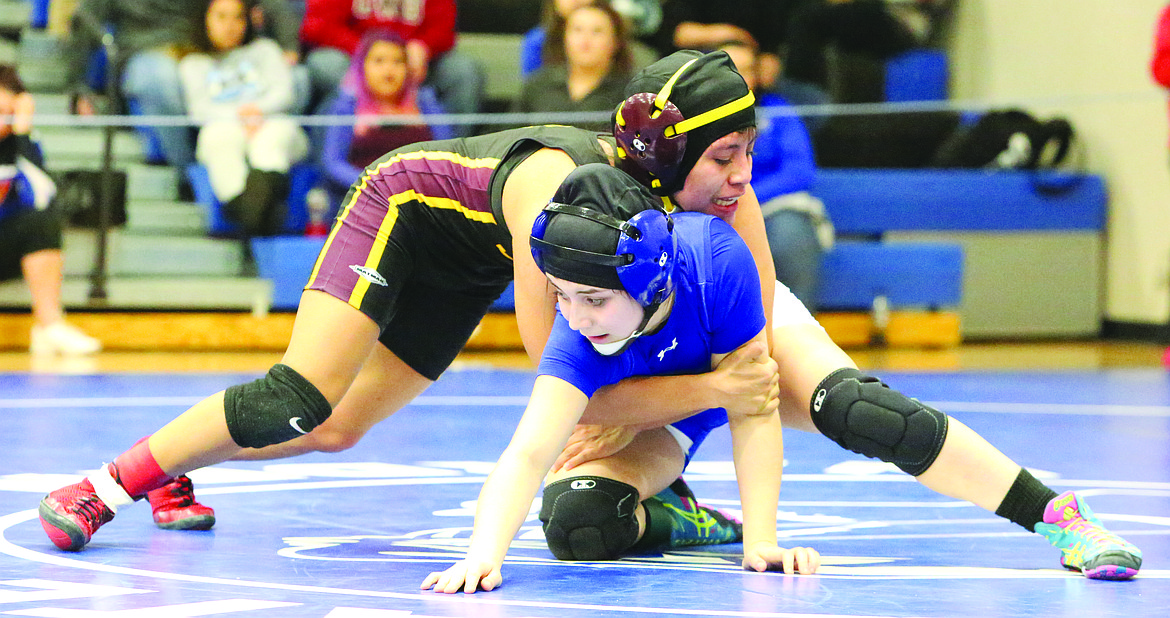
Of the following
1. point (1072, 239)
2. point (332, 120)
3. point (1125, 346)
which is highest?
point (332, 120)

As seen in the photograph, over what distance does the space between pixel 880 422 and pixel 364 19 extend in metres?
5.65

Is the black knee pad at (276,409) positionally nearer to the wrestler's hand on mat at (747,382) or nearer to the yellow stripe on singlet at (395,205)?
the yellow stripe on singlet at (395,205)

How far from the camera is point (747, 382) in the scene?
2.67 meters

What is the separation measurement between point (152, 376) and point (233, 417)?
11.2 ft

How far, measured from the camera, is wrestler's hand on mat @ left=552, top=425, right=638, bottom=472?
10.0 feet

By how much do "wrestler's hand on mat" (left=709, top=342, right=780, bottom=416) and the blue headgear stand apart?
0.72ft

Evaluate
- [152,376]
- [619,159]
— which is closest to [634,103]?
[619,159]

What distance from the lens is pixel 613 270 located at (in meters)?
2.45

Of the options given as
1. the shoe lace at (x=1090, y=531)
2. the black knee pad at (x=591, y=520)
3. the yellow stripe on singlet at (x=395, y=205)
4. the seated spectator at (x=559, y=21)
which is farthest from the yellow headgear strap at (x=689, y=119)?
the seated spectator at (x=559, y=21)

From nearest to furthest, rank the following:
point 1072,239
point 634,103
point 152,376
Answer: point 634,103 < point 152,376 < point 1072,239

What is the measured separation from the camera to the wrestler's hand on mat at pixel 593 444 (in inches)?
120

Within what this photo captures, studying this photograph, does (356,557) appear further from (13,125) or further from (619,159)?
(13,125)

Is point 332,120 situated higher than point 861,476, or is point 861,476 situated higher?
point 332,120

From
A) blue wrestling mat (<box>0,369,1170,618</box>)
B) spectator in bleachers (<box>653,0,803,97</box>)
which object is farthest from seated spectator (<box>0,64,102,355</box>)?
spectator in bleachers (<box>653,0,803,97</box>)
